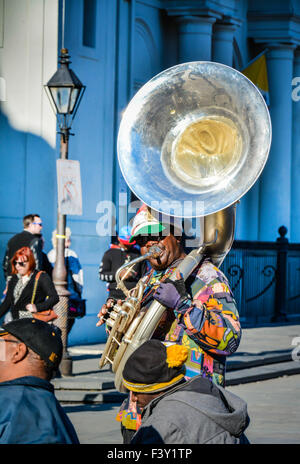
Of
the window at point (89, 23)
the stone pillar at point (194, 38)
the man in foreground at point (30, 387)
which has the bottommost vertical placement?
the man in foreground at point (30, 387)

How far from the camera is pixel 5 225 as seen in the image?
13.2 metres

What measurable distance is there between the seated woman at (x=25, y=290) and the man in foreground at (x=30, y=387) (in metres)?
5.84

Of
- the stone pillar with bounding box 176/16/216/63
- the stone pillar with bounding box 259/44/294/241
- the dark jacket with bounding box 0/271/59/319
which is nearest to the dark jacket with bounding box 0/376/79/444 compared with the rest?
the dark jacket with bounding box 0/271/59/319

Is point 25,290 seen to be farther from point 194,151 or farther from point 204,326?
point 204,326

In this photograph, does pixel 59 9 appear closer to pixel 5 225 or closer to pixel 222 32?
pixel 5 225

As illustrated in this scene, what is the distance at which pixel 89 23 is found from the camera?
1455cm

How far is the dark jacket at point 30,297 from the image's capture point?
9.20m

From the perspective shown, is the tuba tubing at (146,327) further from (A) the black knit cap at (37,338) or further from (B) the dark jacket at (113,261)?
(B) the dark jacket at (113,261)

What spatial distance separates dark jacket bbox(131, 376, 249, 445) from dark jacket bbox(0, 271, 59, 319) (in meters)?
5.80

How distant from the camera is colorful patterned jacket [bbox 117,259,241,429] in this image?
13.9ft

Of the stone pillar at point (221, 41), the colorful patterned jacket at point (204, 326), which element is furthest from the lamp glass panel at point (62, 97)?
the stone pillar at point (221, 41)

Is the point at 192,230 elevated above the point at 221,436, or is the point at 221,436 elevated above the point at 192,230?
the point at 192,230

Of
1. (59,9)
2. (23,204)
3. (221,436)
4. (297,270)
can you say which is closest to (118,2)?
(59,9)

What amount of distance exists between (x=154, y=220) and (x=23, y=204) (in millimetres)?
8855
